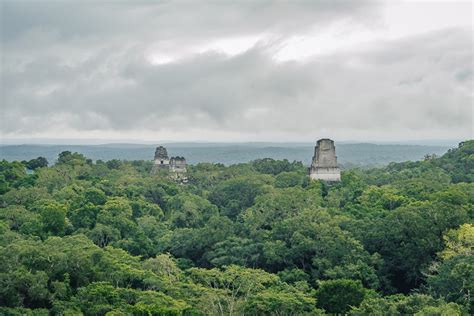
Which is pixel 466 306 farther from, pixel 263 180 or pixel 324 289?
pixel 263 180

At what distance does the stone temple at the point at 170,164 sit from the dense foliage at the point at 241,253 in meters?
16.8

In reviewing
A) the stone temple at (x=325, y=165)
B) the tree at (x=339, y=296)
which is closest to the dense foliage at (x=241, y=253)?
the tree at (x=339, y=296)

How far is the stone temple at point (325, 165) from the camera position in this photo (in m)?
60.7

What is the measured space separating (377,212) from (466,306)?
1656 centimetres

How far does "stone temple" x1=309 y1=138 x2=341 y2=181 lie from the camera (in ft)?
199

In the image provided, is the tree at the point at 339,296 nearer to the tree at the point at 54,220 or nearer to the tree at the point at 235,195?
the tree at the point at 54,220

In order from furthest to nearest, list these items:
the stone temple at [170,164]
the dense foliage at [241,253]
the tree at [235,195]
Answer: the stone temple at [170,164] → the tree at [235,195] → the dense foliage at [241,253]

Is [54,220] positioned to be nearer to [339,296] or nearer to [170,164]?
[339,296]

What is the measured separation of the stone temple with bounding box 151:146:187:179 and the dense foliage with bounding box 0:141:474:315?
663 inches

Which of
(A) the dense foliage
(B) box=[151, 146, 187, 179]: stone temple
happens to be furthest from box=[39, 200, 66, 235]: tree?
(B) box=[151, 146, 187, 179]: stone temple

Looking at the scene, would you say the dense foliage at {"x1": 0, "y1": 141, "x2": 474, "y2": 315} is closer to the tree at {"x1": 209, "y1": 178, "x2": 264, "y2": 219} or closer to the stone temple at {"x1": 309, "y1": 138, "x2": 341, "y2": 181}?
the tree at {"x1": 209, "y1": 178, "x2": 264, "y2": 219}

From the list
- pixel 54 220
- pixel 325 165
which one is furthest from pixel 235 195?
pixel 54 220

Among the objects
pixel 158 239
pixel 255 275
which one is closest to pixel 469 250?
pixel 255 275

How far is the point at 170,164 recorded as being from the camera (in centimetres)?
7431
